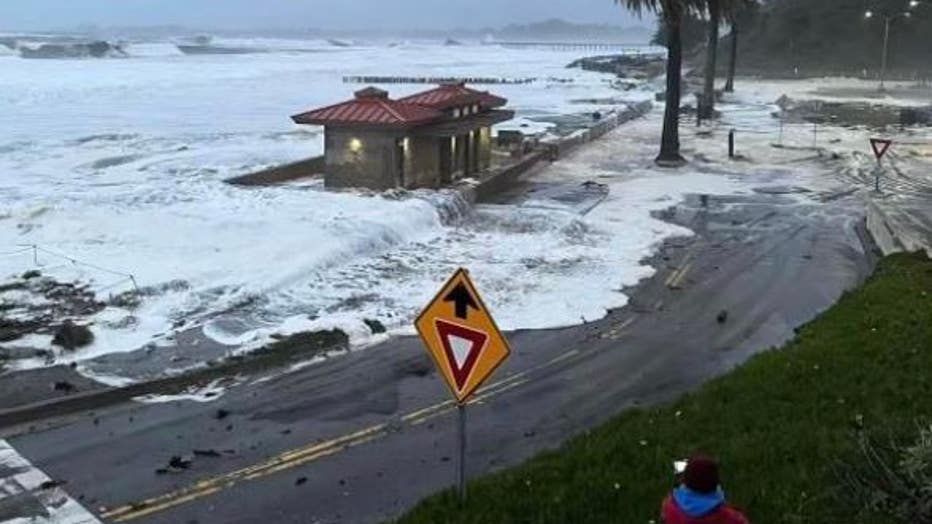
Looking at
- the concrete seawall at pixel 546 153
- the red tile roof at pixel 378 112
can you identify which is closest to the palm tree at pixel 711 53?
the concrete seawall at pixel 546 153

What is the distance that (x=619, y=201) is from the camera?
103 ft

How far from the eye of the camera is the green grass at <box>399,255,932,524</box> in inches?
322

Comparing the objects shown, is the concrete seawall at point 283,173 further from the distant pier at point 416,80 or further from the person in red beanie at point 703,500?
the distant pier at point 416,80

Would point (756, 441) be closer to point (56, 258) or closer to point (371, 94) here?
point (56, 258)

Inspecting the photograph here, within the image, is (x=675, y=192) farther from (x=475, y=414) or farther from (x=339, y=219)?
(x=475, y=414)

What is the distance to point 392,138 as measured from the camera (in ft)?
93.8

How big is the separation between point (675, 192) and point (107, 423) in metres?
23.9

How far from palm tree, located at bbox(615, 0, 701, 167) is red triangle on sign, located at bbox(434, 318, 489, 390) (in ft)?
107

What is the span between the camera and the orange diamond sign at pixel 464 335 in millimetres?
8000

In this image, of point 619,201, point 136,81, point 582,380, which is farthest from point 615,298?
point 136,81

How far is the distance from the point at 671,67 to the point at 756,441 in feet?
108

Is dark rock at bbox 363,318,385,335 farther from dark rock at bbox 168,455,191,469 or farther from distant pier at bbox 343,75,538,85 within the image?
distant pier at bbox 343,75,538,85

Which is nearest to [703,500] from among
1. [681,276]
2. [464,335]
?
[464,335]

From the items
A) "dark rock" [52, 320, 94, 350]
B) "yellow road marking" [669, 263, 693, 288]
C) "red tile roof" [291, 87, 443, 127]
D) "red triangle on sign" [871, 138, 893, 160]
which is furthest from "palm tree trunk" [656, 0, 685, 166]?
"dark rock" [52, 320, 94, 350]
